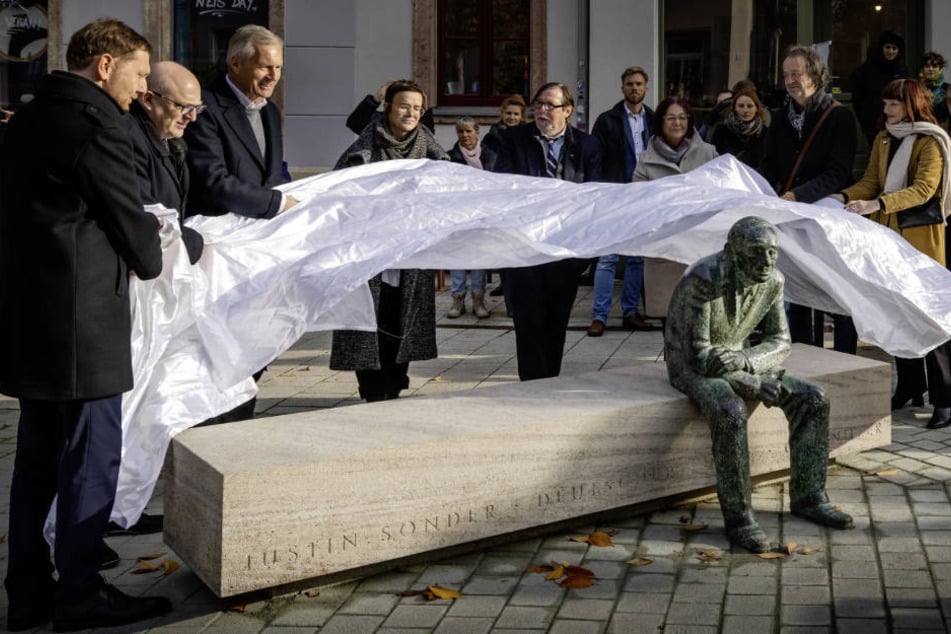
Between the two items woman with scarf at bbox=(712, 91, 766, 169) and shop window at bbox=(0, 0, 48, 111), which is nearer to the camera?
woman with scarf at bbox=(712, 91, 766, 169)

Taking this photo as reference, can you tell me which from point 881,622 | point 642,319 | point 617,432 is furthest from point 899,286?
point 642,319

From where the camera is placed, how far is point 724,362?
5.71 meters

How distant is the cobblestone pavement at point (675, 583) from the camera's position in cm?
470

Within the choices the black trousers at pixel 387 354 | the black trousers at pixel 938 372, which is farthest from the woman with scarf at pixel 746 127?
the black trousers at pixel 387 354

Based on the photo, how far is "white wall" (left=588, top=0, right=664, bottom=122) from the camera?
565 inches

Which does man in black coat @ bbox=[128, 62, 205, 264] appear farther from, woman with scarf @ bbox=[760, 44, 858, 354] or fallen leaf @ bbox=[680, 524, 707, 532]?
woman with scarf @ bbox=[760, 44, 858, 354]

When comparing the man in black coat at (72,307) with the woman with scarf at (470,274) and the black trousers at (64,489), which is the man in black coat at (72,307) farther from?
the woman with scarf at (470,274)

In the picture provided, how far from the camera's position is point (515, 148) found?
8086 mm

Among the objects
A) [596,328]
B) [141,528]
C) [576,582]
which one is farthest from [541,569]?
[596,328]

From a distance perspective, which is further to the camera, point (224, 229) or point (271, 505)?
point (224, 229)

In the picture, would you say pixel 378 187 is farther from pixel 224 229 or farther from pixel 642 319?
pixel 642 319

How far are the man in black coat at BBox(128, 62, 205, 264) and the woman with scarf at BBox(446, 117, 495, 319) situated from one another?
5.77 m

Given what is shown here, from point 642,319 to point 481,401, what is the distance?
5.34 m

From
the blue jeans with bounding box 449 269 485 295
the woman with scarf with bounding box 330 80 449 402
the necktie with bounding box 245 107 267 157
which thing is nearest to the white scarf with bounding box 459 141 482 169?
the blue jeans with bounding box 449 269 485 295
